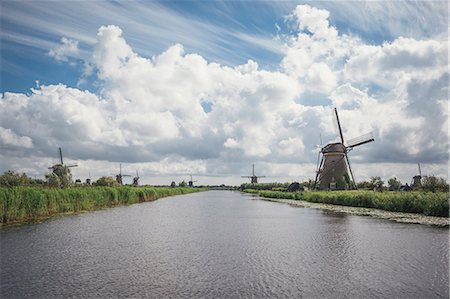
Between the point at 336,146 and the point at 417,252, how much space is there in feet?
146

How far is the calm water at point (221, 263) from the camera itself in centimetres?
851

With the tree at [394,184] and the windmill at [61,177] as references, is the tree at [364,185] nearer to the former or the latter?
the tree at [394,184]

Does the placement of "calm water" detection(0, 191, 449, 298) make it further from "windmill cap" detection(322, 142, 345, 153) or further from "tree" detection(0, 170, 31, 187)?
"windmill cap" detection(322, 142, 345, 153)

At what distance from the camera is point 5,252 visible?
1222 centimetres

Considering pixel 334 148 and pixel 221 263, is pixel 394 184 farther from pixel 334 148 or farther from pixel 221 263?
pixel 221 263

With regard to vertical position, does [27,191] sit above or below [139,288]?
above

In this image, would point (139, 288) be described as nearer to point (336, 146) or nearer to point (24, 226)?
point (24, 226)

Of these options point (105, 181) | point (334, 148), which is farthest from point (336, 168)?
point (105, 181)

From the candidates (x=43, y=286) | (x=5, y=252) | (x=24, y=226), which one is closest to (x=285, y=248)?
(x=43, y=286)

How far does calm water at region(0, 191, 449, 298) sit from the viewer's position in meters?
8.51

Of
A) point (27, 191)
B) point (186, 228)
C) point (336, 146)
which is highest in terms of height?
point (336, 146)

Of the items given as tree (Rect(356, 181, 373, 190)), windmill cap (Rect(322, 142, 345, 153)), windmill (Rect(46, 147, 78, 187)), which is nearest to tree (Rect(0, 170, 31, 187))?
windmill (Rect(46, 147, 78, 187))

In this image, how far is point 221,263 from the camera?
1124 centimetres

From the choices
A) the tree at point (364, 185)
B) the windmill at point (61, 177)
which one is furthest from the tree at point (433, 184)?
the windmill at point (61, 177)
